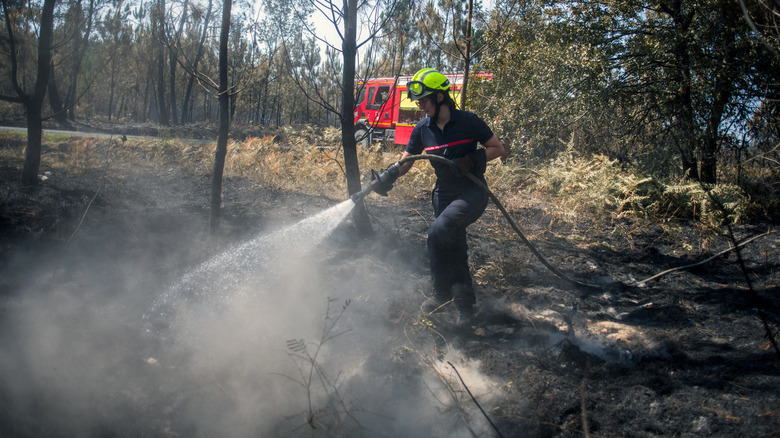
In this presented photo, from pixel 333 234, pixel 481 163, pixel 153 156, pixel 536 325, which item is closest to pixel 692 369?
pixel 536 325

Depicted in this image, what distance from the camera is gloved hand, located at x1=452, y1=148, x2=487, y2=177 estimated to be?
3.27 metres

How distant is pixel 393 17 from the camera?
481cm

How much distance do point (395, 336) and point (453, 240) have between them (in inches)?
33.3

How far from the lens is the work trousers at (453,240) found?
11.0ft

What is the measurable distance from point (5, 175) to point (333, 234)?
4.23 m

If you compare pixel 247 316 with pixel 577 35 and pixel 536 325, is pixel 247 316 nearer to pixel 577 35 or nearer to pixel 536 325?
pixel 536 325

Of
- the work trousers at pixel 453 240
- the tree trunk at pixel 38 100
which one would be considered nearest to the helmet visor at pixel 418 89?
the work trousers at pixel 453 240

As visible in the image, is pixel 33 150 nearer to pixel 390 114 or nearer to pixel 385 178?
pixel 385 178

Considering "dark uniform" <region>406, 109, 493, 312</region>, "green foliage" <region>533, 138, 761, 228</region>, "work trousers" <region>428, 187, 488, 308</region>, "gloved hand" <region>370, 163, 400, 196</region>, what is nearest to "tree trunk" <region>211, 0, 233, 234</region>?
"gloved hand" <region>370, 163, 400, 196</region>

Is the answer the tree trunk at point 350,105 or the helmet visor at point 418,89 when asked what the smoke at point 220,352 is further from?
the helmet visor at point 418,89

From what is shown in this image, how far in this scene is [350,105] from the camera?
4.83 m

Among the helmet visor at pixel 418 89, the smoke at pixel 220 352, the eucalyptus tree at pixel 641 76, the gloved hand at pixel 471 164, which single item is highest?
the eucalyptus tree at pixel 641 76

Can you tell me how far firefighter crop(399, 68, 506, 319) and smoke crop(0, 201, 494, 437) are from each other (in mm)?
468

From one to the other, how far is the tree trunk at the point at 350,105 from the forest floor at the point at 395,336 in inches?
10.2
